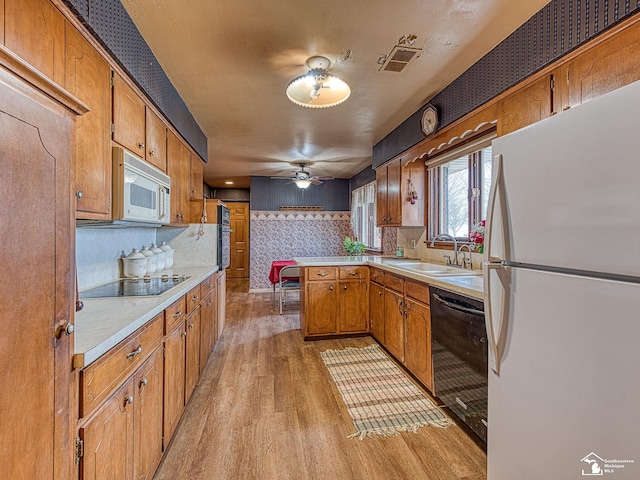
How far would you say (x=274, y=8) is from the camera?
1.66 meters

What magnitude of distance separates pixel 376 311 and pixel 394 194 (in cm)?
140

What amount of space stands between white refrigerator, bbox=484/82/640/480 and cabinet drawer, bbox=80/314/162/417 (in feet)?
4.66

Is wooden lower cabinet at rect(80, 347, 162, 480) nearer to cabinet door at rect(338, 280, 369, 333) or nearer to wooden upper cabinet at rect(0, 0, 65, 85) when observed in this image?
wooden upper cabinet at rect(0, 0, 65, 85)

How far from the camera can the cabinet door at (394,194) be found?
367cm

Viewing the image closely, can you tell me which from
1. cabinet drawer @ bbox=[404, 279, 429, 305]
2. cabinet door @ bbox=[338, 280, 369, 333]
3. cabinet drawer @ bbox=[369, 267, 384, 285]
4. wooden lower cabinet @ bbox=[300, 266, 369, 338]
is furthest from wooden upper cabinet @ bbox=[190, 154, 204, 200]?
cabinet drawer @ bbox=[404, 279, 429, 305]

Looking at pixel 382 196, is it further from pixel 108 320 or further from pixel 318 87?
pixel 108 320

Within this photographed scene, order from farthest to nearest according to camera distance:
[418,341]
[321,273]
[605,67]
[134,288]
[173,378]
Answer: [321,273] → [418,341] → [134,288] → [173,378] → [605,67]

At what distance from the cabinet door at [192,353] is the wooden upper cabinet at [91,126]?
3.14ft

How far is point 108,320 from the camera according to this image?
124cm

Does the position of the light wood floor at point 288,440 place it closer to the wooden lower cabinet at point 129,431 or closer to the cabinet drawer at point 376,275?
the wooden lower cabinet at point 129,431

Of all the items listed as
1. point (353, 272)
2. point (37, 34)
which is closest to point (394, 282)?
point (353, 272)

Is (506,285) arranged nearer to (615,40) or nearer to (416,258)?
(615,40)

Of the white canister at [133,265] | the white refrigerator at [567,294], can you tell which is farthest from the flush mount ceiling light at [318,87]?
the white canister at [133,265]

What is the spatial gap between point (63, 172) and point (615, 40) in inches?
82.3
